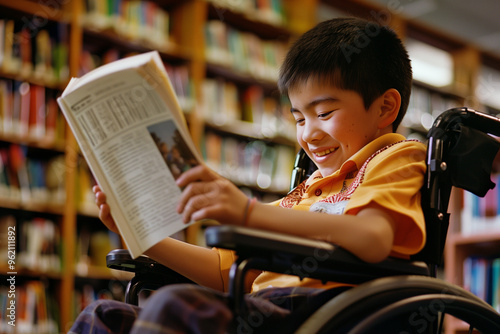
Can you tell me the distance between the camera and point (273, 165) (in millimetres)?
3975

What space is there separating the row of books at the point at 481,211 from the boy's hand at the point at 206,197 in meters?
1.95

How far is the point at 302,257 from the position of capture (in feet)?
2.79

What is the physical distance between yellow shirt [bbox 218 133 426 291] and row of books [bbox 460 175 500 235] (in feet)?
5.07

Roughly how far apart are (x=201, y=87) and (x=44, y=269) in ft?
4.59

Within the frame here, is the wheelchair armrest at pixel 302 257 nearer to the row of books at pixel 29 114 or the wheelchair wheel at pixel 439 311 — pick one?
the wheelchair wheel at pixel 439 311

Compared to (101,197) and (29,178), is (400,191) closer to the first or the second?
(101,197)

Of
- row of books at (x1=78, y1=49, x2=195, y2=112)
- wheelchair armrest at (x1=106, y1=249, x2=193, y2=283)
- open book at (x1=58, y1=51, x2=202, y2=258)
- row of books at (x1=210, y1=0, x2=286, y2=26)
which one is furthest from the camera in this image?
row of books at (x1=210, y1=0, x2=286, y2=26)

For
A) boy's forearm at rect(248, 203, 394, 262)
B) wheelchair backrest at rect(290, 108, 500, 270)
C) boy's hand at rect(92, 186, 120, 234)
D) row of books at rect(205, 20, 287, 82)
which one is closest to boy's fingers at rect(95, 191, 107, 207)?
boy's hand at rect(92, 186, 120, 234)

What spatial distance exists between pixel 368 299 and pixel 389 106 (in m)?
0.50

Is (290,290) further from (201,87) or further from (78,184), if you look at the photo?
(201,87)

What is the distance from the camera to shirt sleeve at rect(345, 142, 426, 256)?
1.00 metres

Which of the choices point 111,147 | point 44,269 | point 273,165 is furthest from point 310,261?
point 273,165

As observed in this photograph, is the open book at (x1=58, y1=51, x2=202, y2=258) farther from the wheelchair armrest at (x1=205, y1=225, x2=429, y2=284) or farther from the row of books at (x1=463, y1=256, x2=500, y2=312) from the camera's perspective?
the row of books at (x1=463, y1=256, x2=500, y2=312)

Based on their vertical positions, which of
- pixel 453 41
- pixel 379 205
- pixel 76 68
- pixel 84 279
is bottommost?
pixel 84 279
